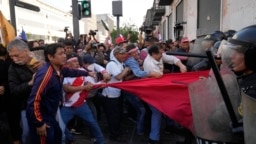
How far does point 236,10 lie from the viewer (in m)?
6.58

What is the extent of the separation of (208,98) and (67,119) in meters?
2.84

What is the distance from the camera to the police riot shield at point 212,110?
6.63 feet

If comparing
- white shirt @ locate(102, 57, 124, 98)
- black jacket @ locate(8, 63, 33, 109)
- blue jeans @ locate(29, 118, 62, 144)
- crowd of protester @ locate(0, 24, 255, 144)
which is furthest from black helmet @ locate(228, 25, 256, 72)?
white shirt @ locate(102, 57, 124, 98)

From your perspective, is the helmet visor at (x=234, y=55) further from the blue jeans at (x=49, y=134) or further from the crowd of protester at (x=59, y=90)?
the blue jeans at (x=49, y=134)

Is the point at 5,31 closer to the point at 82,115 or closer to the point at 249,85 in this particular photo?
the point at 82,115

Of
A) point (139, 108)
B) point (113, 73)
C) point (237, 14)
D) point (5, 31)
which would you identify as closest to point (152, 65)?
point (113, 73)

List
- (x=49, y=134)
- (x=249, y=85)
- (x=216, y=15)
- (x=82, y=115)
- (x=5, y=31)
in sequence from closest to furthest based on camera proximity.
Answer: (x=249, y=85) < (x=49, y=134) < (x=82, y=115) < (x=5, y=31) < (x=216, y=15)

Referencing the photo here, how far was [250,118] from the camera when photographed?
157 centimetres

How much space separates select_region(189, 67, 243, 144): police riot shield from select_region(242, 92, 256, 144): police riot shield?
35cm

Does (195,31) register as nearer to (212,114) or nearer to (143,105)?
(143,105)

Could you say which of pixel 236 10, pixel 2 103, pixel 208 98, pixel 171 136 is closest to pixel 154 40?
pixel 236 10

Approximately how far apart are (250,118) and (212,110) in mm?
556

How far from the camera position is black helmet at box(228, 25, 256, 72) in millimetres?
2137

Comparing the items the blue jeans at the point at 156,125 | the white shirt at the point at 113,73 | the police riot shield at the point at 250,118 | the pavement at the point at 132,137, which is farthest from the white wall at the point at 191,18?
the police riot shield at the point at 250,118
